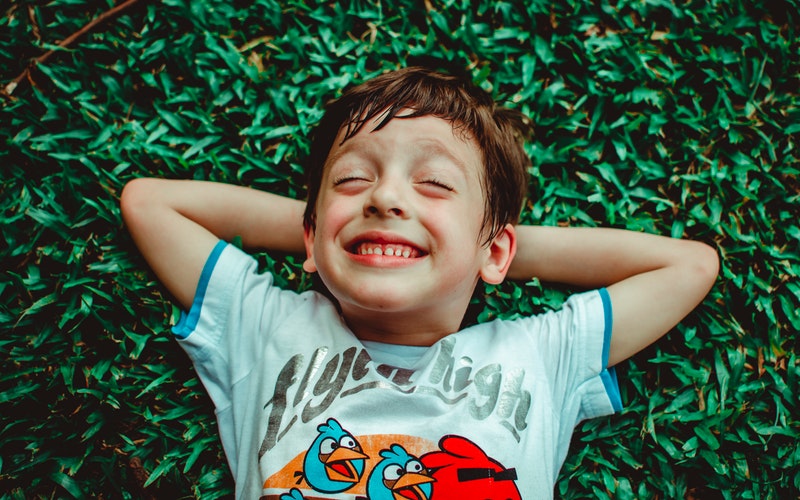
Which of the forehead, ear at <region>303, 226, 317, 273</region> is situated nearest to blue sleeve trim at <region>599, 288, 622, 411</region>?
the forehead

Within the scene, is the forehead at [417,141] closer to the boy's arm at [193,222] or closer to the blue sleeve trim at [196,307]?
the boy's arm at [193,222]

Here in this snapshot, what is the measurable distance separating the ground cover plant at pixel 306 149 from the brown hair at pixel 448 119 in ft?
0.69

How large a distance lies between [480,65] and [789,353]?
158cm

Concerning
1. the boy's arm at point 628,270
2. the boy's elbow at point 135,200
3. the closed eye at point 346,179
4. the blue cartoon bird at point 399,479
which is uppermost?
the closed eye at point 346,179

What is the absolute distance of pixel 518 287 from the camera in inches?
83.7

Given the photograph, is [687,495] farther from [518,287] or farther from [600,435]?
[518,287]

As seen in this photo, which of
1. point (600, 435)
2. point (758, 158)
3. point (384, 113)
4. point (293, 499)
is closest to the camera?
point (293, 499)

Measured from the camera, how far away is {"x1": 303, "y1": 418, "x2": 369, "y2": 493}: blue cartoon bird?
167 centimetres

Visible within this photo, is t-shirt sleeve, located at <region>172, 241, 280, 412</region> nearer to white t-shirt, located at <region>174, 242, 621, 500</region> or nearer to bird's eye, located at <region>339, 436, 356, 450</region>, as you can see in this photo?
white t-shirt, located at <region>174, 242, 621, 500</region>

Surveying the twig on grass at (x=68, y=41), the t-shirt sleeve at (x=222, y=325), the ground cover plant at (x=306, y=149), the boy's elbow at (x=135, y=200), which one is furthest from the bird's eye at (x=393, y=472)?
the twig on grass at (x=68, y=41)

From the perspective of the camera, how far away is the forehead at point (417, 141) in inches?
69.1

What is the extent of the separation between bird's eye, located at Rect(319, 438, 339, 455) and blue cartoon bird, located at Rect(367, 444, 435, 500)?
0.44 feet

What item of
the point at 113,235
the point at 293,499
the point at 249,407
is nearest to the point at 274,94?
the point at 113,235

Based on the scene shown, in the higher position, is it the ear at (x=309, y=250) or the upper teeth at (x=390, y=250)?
the upper teeth at (x=390, y=250)
